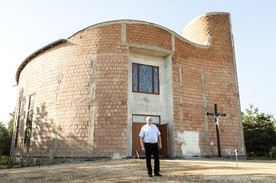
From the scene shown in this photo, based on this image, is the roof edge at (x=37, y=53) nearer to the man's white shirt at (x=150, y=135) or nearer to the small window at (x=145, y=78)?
the small window at (x=145, y=78)

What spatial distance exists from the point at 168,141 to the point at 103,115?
13.2 feet

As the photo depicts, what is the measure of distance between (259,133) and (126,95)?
17.3 m

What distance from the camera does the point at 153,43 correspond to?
583 inches

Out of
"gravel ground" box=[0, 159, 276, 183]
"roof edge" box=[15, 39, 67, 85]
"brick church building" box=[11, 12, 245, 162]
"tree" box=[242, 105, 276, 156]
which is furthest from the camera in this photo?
"tree" box=[242, 105, 276, 156]

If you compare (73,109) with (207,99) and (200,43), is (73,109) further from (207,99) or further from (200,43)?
(200,43)

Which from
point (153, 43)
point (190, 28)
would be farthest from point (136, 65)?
point (190, 28)

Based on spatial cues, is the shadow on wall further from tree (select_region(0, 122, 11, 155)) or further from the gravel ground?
tree (select_region(0, 122, 11, 155))

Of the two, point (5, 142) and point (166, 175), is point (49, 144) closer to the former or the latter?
point (166, 175)

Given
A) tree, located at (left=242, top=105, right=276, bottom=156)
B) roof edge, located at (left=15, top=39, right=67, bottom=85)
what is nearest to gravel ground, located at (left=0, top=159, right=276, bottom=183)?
roof edge, located at (left=15, top=39, right=67, bottom=85)

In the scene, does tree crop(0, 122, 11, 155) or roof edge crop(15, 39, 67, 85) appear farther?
tree crop(0, 122, 11, 155)

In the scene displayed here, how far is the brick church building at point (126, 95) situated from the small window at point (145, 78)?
61mm

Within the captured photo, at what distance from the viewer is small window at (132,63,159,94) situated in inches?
572

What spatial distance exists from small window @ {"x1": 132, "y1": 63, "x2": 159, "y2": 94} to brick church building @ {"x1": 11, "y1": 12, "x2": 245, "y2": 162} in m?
0.06

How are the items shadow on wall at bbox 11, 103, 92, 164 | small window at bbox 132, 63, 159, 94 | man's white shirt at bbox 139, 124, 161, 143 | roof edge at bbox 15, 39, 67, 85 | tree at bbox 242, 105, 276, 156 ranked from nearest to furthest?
man's white shirt at bbox 139, 124, 161, 143 < shadow on wall at bbox 11, 103, 92, 164 < small window at bbox 132, 63, 159, 94 < roof edge at bbox 15, 39, 67, 85 < tree at bbox 242, 105, 276, 156
